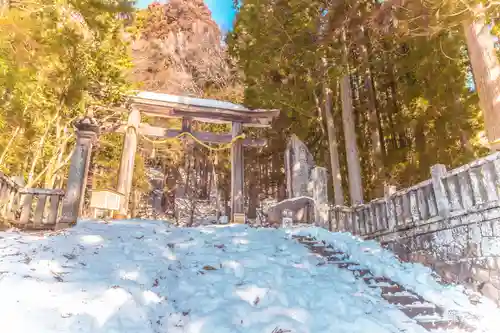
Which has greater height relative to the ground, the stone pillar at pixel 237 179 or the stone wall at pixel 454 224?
the stone pillar at pixel 237 179

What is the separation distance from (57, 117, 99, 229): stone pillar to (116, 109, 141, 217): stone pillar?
1.85m

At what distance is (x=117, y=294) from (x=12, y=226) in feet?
14.1

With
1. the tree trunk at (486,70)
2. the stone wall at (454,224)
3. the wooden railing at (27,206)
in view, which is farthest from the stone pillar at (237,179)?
the tree trunk at (486,70)

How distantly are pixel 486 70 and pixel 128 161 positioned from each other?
902 centimetres

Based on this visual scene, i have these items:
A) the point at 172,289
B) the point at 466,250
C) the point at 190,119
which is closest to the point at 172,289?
the point at 172,289

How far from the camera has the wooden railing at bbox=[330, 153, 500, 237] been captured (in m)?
4.79

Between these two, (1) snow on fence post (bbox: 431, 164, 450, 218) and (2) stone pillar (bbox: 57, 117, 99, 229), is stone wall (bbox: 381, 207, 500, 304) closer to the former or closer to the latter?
(1) snow on fence post (bbox: 431, 164, 450, 218)

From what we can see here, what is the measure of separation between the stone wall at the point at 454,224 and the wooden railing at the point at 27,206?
6881mm

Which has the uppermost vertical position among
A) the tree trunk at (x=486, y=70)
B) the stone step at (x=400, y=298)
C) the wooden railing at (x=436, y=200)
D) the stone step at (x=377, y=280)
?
the tree trunk at (x=486, y=70)

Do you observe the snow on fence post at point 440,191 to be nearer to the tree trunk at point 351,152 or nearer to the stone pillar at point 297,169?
the stone pillar at point 297,169

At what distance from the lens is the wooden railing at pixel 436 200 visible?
15.7 feet

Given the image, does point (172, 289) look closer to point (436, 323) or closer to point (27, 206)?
point (436, 323)

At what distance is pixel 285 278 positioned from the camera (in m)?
4.59

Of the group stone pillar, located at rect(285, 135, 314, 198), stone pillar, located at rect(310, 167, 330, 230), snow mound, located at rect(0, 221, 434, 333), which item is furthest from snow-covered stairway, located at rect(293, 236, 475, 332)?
stone pillar, located at rect(285, 135, 314, 198)
